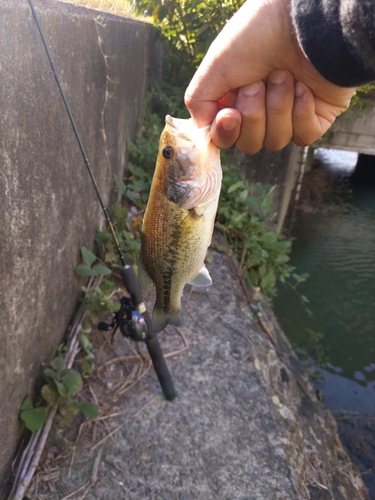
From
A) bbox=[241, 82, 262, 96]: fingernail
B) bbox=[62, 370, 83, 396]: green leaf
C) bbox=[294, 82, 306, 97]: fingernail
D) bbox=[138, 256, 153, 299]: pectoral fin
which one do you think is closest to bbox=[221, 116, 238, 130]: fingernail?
bbox=[241, 82, 262, 96]: fingernail

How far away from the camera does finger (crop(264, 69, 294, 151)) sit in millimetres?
1494

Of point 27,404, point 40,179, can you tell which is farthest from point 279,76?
point 27,404

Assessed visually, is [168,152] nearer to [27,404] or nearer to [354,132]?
[27,404]

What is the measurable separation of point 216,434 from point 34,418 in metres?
1.06

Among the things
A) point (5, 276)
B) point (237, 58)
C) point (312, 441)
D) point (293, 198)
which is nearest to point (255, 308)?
point (312, 441)

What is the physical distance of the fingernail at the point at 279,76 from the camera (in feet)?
4.87

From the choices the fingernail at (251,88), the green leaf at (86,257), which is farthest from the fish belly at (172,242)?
the green leaf at (86,257)

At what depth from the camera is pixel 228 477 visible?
2428 mm

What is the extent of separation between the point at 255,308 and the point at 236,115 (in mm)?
2672

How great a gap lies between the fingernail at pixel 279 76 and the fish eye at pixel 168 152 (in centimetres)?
42

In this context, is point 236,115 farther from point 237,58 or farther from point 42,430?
point 42,430

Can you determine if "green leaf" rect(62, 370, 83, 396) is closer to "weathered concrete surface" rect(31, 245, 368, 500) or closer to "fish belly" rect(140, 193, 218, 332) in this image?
"weathered concrete surface" rect(31, 245, 368, 500)

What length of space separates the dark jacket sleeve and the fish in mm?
437

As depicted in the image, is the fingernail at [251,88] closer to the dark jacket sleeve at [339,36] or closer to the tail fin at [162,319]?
the dark jacket sleeve at [339,36]
